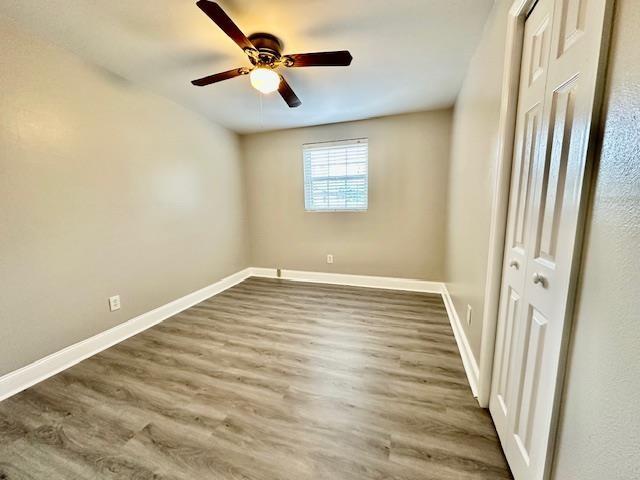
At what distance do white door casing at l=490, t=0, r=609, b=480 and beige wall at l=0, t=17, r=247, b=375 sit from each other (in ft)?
9.51

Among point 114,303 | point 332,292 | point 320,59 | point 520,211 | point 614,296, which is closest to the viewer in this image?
point 614,296

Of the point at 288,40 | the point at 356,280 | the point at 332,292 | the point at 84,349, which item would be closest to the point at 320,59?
the point at 288,40

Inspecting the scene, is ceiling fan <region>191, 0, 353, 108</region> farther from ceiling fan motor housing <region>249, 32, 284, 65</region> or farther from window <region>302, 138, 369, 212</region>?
window <region>302, 138, 369, 212</region>

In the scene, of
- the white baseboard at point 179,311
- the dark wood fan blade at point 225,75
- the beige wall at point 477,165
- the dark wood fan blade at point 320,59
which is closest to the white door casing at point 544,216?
the beige wall at point 477,165

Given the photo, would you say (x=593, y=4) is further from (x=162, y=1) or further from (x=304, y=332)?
(x=304, y=332)

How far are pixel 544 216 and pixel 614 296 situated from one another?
42cm

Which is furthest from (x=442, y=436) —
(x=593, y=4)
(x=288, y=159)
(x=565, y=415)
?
(x=288, y=159)

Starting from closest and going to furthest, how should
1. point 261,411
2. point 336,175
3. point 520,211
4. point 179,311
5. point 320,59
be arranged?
point 520,211, point 261,411, point 320,59, point 179,311, point 336,175

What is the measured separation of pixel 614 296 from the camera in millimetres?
593

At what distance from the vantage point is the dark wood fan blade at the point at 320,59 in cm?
158

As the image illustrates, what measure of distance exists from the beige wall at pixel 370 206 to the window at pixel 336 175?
0.10 metres

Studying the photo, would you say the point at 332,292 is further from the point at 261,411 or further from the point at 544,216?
the point at 544,216

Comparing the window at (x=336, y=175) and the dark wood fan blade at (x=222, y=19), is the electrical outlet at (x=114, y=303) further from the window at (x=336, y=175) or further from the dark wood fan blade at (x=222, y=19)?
the window at (x=336, y=175)

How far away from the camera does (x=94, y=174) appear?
210cm
